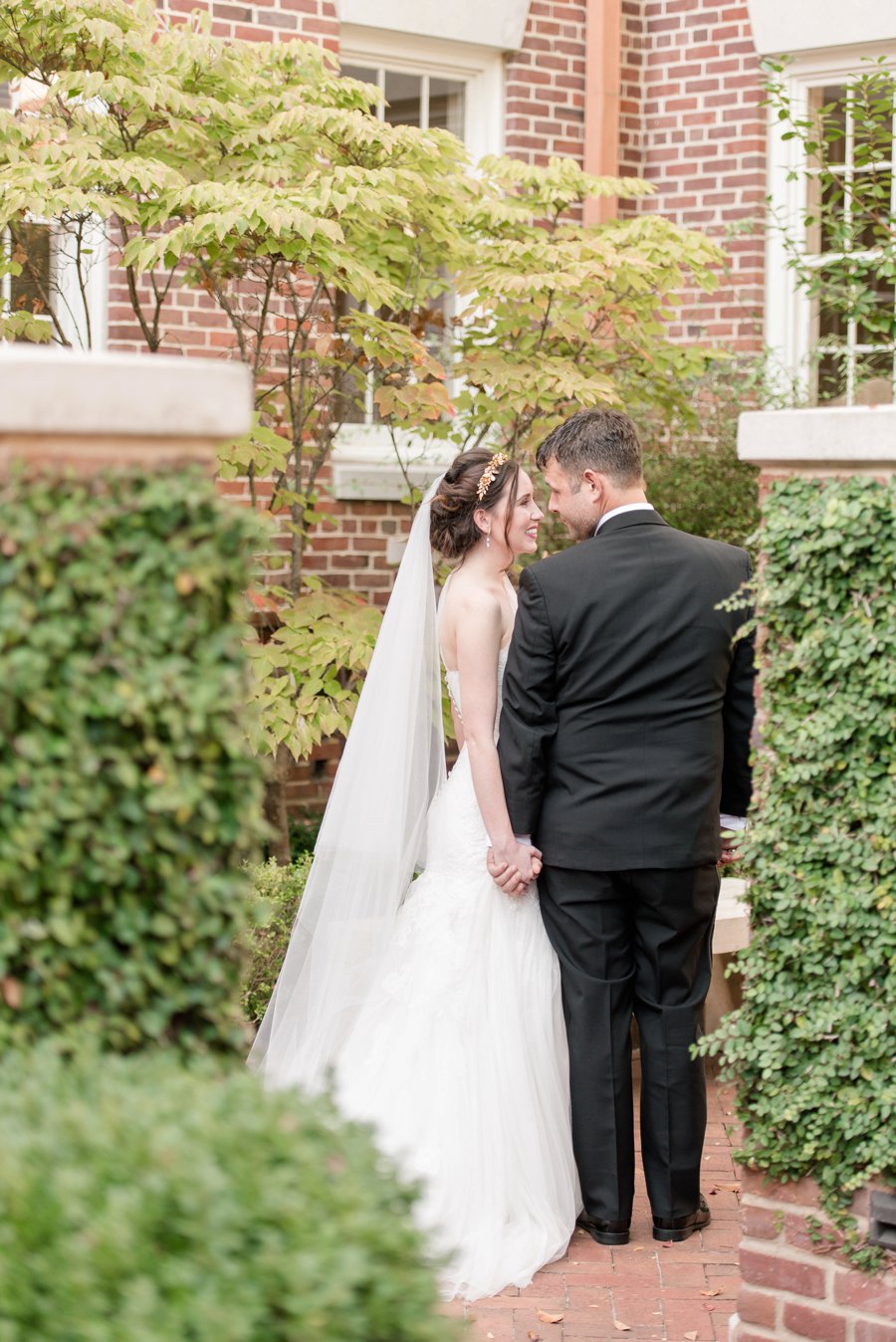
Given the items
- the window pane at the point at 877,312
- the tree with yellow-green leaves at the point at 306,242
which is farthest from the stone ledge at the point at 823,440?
the window pane at the point at 877,312

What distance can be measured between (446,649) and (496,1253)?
5.66 feet

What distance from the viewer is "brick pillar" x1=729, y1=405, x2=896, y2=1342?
3.26 meters

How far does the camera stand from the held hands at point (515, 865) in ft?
14.3

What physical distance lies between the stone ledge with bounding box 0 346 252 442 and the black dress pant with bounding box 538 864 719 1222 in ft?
7.77

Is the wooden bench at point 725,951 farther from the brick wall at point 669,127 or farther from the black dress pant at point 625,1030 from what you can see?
the brick wall at point 669,127

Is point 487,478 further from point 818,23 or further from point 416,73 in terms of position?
point 818,23

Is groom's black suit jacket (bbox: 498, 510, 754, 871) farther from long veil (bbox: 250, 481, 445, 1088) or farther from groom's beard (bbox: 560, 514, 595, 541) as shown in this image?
long veil (bbox: 250, 481, 445, 1088)

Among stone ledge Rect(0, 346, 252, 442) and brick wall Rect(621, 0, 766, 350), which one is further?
brick wall Rect(621, 0, 766, 350)

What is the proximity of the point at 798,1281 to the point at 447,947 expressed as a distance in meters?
1.42

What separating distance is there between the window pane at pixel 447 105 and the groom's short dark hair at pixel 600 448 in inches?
179

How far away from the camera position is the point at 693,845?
421 cm

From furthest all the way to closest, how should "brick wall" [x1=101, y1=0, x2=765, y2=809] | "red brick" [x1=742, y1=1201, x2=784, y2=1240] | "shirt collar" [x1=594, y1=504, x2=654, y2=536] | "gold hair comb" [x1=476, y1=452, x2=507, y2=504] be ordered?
"brick wall" [x1=101, y1=0, x2=765, y2=809] → "gold hair comb" [x1=476, y1=452, x2=507, y2=504] → "shirt collar" [x1=594, y1=504, x2=654, y2=536] → "red brick" [x1=742, y1=1201, x2=784, y2=1240]

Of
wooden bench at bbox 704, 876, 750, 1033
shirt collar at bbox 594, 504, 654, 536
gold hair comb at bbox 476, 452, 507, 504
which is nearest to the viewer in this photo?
shirt collar at bbox 594, 504, 654, 536

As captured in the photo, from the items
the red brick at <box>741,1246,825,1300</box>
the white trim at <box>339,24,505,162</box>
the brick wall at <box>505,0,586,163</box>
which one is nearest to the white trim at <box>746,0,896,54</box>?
the white trim at <box>339,24,505,162</box>
